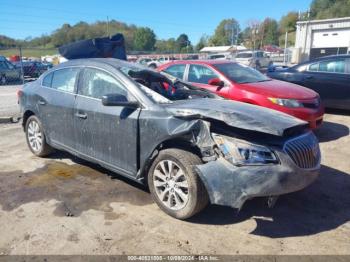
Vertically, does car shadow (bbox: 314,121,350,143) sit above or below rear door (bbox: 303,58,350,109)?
below

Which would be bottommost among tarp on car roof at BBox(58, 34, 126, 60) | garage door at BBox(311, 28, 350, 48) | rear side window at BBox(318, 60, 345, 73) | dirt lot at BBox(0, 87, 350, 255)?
dirt lot at BBox(0, 87, 350, 255)

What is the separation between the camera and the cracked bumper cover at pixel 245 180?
9.37 feet

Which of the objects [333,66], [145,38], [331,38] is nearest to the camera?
[333,66]

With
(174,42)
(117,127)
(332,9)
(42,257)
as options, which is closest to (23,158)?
(117,127)

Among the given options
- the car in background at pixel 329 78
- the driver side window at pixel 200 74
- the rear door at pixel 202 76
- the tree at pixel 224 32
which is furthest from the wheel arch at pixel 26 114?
the tree at pixel 224 32

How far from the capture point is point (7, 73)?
18844 mm

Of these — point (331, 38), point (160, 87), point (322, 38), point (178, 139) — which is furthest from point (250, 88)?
point (322, 38)

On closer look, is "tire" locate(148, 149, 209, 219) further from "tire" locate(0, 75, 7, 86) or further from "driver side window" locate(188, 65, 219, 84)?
"tire" locate(0, 75, 7, 86)

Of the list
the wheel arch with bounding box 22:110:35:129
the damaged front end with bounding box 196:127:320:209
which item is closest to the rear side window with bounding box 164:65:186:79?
the wheel arch with bounding box 22:110:35:129

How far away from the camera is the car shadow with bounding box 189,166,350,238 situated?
318cm

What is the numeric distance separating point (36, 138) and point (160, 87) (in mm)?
2364

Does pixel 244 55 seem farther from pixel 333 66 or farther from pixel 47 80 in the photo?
pixel 47 80

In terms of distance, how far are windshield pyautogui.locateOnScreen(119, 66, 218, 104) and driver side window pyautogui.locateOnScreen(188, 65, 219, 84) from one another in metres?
2.06

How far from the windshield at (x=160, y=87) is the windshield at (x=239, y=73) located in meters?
2.08
